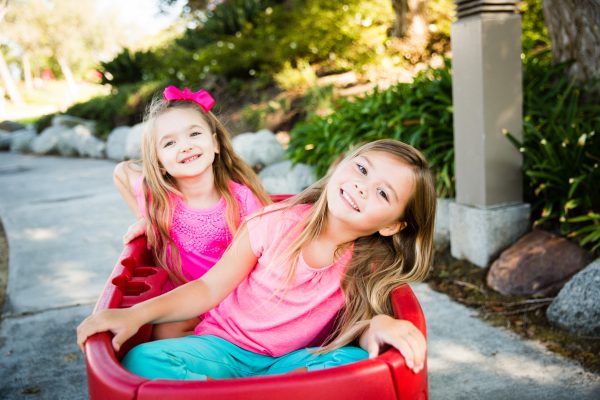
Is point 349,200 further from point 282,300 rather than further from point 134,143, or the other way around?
point 134,143

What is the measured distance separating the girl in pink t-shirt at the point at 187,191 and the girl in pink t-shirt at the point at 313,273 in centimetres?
48

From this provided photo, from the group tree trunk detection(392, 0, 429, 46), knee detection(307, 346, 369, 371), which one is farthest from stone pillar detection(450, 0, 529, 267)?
tree trunk detection(392, 0, 429, 46)

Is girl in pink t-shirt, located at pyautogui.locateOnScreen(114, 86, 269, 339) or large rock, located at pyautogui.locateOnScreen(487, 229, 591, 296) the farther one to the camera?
large rock, located at pyautogui.locateOnScreen(487, 229, 591, 296)

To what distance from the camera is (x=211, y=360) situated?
163cm

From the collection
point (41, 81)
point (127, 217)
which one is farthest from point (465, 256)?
point (41, 81)

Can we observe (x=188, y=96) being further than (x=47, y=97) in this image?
No

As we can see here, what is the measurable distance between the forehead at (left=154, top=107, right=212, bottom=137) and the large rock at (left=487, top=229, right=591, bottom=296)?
5.76 ft

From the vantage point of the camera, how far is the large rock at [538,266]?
2.99m

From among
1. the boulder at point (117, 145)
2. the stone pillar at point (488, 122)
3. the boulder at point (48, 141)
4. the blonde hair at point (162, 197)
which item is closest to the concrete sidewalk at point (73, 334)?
the stone pillar at point (488, 122)

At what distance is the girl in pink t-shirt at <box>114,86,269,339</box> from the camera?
2246mm

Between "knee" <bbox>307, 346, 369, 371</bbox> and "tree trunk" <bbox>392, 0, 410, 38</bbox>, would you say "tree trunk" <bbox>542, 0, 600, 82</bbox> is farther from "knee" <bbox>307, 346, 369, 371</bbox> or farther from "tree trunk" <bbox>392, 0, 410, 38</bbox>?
"tree trunk" <bbox>392, 0, 410, 38</bbox>

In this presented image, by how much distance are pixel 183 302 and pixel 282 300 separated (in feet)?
0.93

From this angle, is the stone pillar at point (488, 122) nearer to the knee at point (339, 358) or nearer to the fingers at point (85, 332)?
the knee at point (339, 358)

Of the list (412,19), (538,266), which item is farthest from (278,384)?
(412,19)
